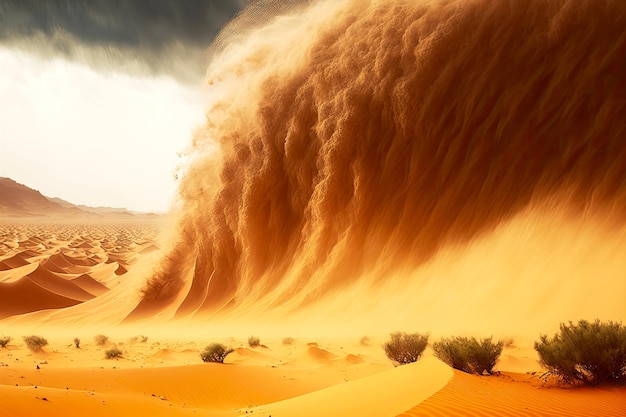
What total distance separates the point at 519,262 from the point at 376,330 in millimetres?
4141

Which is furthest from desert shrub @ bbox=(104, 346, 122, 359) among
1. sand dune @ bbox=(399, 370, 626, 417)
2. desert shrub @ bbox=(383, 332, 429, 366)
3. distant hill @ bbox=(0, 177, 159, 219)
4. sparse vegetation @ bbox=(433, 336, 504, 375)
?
distant hill @ bbox=(0, 177, 159, 219)

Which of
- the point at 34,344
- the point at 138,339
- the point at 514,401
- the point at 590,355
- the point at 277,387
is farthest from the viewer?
the point at 138,339

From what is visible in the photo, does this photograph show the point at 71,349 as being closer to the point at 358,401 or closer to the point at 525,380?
the point at 358,401

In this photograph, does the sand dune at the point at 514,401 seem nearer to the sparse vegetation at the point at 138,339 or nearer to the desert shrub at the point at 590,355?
the desert shrub at the point at 590,355

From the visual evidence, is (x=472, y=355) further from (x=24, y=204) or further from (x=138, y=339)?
(x=24, y=204)

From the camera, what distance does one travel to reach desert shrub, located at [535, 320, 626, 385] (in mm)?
6121

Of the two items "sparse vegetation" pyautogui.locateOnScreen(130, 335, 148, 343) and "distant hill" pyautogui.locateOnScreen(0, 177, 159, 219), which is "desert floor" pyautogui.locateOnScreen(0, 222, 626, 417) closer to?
"sparse vegetation" pyautogui.locateOnScreen(130, 335, 148, 343)

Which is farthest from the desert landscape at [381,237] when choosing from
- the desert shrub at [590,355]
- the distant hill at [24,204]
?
the distant hill at [24,204]

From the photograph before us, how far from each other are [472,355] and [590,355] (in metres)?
1.77

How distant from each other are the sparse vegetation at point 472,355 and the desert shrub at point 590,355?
101 centimetres

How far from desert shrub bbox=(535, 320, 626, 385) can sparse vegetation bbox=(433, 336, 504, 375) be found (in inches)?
39.9

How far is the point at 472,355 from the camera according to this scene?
7.53 metres

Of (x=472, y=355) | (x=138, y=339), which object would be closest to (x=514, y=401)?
(x=472, y=355)

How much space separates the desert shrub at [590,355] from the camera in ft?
20.1
